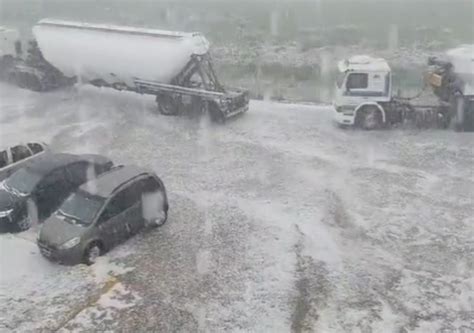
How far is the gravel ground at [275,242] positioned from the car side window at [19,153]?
2.75 meters

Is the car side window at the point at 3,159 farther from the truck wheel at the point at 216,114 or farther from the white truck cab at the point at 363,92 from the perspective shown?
the white truck cab at the point at 363,92

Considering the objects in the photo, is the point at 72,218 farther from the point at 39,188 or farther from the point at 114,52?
the point at 114,52

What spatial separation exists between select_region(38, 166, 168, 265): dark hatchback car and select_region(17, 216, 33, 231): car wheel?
140 centimetres

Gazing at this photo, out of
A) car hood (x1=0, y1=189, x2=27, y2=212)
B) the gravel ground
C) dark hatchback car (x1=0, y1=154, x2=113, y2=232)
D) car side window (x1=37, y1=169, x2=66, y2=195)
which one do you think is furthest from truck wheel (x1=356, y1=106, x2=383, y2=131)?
car hood (x1=0, y1=189, x2=27, y2=212)

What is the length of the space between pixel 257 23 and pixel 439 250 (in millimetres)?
38847

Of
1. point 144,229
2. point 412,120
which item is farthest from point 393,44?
point 144,229

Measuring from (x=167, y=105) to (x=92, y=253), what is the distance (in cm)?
1201

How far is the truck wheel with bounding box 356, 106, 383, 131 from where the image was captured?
75.2 ft

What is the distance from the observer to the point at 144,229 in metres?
15.5

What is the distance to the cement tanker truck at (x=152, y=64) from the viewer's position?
24.4 m

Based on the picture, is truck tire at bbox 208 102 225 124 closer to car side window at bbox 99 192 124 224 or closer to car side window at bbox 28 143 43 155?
car side window at bbox 28 143 43 155

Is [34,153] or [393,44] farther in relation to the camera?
[393,44]

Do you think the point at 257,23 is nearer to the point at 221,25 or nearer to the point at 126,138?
the point at 221,25

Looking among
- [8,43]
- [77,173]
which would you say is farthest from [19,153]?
[8,43]
